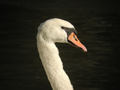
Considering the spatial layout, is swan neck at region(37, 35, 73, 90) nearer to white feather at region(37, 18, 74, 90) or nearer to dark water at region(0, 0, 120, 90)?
white feather at region(37, 18, 74, 90)

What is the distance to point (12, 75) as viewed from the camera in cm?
597

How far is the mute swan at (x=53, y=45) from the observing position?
8.80 feet

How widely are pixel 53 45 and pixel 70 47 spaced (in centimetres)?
469

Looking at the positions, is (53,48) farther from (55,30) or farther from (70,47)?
(70,47)

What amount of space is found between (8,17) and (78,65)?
4657mm

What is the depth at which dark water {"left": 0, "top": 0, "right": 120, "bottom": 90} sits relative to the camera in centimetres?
576

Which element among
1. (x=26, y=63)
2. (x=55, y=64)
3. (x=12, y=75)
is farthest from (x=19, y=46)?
(x=55, y=64)

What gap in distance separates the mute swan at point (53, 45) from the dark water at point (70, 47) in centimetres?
257

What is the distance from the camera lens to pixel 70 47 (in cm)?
738

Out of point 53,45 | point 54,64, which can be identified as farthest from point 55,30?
point 54,64

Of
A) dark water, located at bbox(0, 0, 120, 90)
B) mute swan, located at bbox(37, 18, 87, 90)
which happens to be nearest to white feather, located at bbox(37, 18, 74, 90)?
mute swan, located at bbox(37, 18, 87, 90)

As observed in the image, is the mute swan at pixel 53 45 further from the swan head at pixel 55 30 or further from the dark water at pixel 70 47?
the dark water at pixel 70 47

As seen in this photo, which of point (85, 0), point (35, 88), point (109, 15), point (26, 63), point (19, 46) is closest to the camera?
point (35, 88)

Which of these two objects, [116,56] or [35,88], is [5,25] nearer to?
[116,56]
